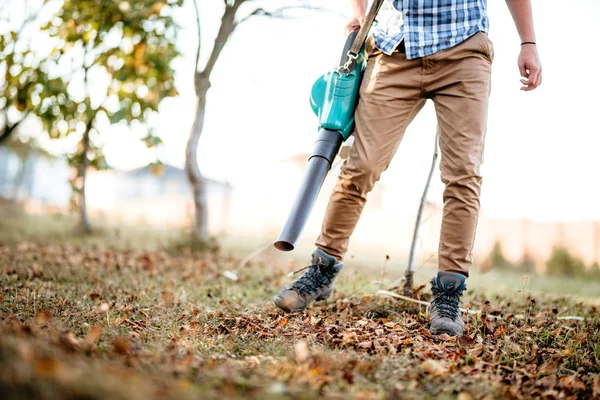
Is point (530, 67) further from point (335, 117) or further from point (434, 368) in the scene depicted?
point (434, 368)

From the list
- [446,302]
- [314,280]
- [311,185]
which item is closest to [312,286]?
[314,280]

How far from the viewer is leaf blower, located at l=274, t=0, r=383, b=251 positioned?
2.28 m

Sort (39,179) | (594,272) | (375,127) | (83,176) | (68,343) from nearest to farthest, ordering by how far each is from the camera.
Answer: (68,343) < (375,127) < (83,176) < (594,272) < (39,179)

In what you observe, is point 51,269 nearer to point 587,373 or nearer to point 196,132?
point 196,132

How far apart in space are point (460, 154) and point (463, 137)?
0.07 metres

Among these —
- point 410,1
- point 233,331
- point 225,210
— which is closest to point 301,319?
point 233,331

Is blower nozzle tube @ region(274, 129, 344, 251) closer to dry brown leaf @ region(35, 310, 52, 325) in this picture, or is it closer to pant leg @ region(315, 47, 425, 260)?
pant leg @ region(315, 47, 425, 260)

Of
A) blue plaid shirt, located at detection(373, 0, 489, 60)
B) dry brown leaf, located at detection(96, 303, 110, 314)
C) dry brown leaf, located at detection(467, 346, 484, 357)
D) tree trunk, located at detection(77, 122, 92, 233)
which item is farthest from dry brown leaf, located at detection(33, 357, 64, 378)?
tree trunk, located at detection(77, 122, 92, 233)

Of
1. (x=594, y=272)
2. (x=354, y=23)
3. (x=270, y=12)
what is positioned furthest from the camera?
(x=594, y=272)

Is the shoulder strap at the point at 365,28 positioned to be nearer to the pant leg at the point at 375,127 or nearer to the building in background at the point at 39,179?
the pant leg at the point at 375,127

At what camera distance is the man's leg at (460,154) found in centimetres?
210

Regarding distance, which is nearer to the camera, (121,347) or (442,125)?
(121,347)

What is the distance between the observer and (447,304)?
6.89 ft

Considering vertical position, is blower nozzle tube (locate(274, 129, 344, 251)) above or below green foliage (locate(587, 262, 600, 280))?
above
